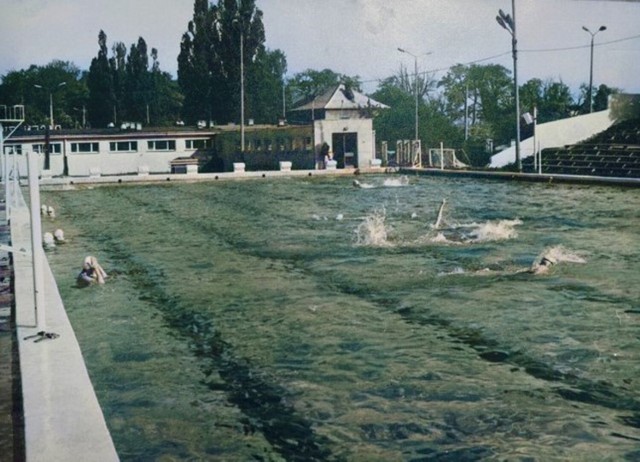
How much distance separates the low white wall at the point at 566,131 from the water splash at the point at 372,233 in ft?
70.1

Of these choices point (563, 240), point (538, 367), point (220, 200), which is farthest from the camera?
point (220, 200)

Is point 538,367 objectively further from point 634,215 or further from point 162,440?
point 634,215

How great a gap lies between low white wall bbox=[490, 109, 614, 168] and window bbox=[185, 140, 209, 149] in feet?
70.7

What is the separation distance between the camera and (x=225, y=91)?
53.7 metres

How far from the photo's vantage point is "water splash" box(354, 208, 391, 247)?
1442cm

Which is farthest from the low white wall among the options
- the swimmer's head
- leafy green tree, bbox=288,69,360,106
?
leafy green tree, bbox=288,69,360,106

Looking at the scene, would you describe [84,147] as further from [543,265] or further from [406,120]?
[543,265]

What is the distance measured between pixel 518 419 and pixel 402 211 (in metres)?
15.4

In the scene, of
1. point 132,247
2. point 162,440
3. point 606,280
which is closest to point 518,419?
point 162,440

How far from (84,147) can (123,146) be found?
2.46 m

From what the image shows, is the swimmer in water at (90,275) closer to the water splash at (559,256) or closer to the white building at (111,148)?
the water splash at (559,256)

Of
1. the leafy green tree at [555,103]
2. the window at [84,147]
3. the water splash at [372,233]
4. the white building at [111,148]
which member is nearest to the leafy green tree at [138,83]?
the white building at [111,148]

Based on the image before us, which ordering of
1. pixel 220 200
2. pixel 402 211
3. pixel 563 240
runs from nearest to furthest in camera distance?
1. pixel 563 240
2. pixel 402 211
3. pixel 220 200

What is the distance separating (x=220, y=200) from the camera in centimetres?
2614
